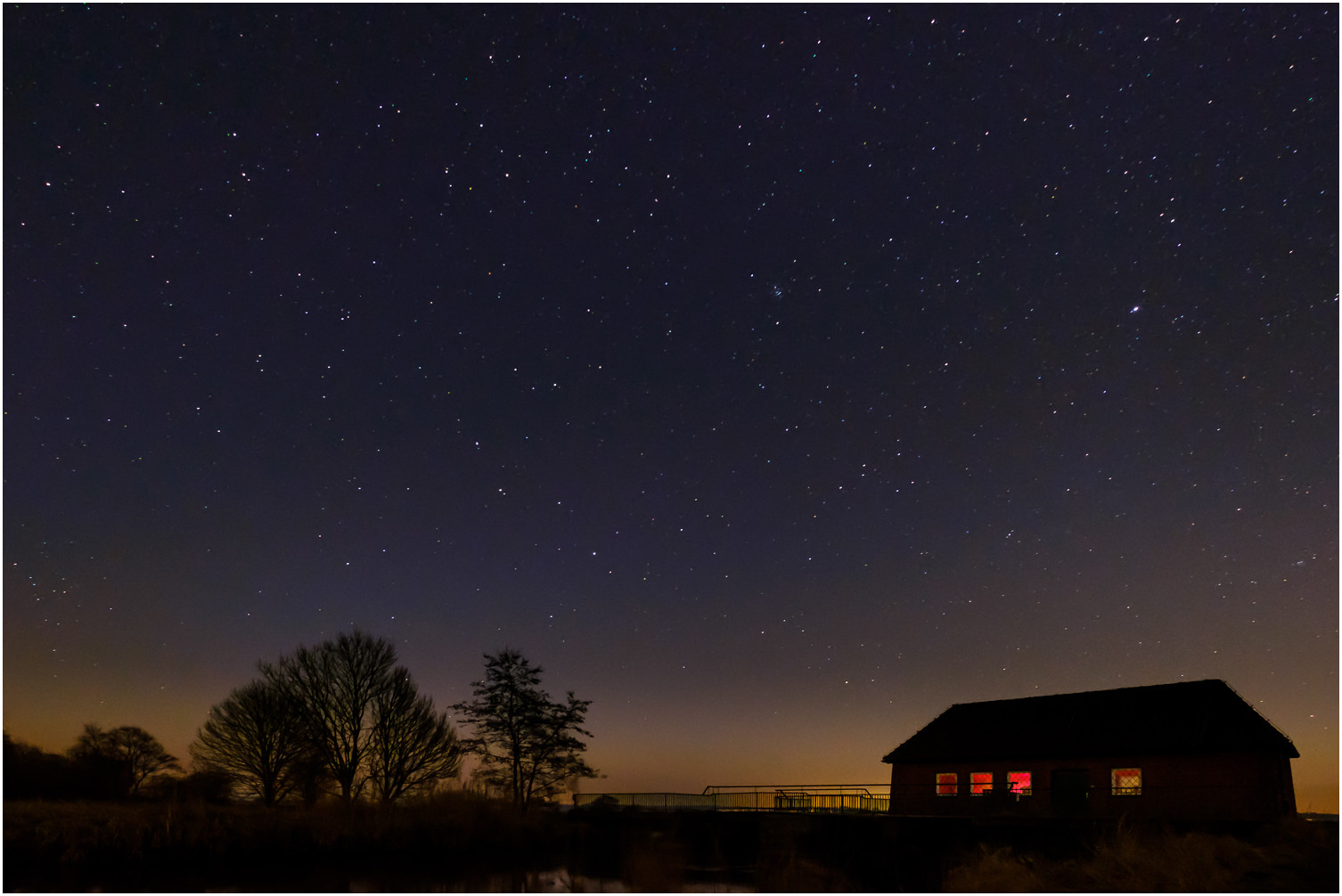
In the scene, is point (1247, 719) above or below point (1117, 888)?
above

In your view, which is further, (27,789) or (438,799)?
(27,789)

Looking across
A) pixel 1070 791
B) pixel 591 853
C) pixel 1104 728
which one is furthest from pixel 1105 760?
pixel 591 853

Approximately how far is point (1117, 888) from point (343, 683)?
3458cm

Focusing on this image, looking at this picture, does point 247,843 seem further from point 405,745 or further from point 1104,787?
point 1104,787

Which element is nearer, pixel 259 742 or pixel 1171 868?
pixel 1171 868

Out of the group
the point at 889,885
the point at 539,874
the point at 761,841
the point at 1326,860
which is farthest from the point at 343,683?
the point at 1326,860

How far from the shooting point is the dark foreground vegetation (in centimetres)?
1828

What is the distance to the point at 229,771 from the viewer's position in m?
42.2

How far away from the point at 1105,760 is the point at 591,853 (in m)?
18.9

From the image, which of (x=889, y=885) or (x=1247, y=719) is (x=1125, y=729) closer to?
(x=1247, y=719)

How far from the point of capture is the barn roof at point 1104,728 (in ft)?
94.4

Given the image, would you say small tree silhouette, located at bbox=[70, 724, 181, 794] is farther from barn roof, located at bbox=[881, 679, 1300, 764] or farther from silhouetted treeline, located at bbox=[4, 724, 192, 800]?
A: barn roof, located at bbox=[881, 679, 1300, 764]

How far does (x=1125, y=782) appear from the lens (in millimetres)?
29969

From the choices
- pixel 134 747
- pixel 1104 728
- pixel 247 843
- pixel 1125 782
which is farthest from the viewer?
pixel 134 747
